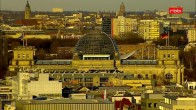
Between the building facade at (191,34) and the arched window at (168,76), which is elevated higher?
the building facade at (191,34)

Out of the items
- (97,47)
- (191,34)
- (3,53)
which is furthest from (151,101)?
(191,34)

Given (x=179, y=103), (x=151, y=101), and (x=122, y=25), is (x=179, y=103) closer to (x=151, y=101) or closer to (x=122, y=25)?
(x=151, y=101)

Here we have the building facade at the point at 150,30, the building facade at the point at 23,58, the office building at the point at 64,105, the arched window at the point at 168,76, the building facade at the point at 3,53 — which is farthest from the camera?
the building facade at the point at 150,30

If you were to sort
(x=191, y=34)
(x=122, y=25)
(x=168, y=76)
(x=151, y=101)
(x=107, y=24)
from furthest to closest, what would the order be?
(x=122, y=25)
(x=107, y=24)
(x=191, y=34)
(x=168, y=76)
(x=151, y=101)

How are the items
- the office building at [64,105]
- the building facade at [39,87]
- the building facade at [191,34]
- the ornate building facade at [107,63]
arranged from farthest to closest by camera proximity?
the building facade at [191,34] → the ornate building facade at [107,63] → the building facade at [39,87] → the office building at [64,105]

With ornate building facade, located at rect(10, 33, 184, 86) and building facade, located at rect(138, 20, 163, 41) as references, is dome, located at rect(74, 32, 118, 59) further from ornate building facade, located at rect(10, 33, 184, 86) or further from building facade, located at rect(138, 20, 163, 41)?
building facade, located at rect(138, 20, 163, 41)

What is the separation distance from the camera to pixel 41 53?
10088 cm

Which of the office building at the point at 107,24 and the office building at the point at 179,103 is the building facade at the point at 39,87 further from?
the office building at the point at 107,24

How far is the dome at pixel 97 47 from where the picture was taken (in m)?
80.8

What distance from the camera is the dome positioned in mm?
80812

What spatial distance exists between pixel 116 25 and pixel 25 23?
75.0ft

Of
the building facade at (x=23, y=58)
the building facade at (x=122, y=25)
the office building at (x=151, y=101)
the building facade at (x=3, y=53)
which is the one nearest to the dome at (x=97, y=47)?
the building facade at (x=23, y=58)

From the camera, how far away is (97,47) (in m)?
80.8

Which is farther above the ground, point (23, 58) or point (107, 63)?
point (23, 58)
